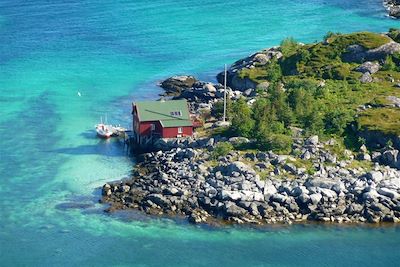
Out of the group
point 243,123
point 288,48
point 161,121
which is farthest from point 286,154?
point 288,48

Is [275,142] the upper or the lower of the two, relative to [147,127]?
lower

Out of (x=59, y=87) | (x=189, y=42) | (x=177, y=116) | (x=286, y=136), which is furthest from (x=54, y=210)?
(x=189, y=42)

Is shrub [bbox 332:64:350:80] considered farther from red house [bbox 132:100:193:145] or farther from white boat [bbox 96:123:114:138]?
white boat [bbox 96:123:114:138]

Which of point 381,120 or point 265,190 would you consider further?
point 381,120

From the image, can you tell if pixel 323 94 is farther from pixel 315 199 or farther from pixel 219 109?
pixel 315 199

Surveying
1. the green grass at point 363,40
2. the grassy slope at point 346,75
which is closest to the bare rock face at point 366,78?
the grassy slope at point 346,75

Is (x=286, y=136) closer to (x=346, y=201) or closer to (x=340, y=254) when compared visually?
(x=346, y=201)

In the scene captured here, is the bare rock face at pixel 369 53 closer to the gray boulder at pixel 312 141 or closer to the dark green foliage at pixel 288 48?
the dark green foliage at pixel 288 48
